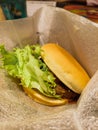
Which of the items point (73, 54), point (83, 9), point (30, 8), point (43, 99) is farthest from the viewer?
point (30, 8)

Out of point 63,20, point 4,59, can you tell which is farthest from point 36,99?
point 63,20

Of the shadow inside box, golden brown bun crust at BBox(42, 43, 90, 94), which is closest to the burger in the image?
golden brown bun crust at BBox(42, 43, 90, 94)

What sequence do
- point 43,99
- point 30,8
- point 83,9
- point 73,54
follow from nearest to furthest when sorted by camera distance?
point 43,99 → point 73,54 → point 83,9 → point 30,8

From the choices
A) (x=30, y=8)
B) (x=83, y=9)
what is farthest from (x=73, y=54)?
(x=30, y=8)

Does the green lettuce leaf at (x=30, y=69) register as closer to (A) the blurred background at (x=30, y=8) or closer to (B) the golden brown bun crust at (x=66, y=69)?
(B) the golden brown bun crust at (x=66, y=69)

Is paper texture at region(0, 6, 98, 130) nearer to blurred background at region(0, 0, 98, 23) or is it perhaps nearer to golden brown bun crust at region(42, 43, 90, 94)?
golden brown bun crust at region(42, 43, 90, 94)

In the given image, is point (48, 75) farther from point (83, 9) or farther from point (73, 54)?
point (83, 9)
